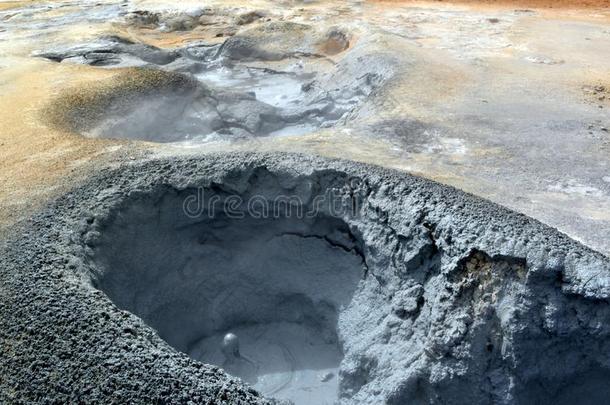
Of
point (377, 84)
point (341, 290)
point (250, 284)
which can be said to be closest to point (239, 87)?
point (377, 84)

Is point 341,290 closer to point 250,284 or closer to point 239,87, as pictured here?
point 250,284

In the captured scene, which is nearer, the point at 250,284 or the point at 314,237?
the point at 314,237

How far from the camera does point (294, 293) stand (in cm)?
491

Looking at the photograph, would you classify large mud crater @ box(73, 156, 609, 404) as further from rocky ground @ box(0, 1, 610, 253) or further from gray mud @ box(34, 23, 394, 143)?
gray mud @ box(34, 23, 394, 143)

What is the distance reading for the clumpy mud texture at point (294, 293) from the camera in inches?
127

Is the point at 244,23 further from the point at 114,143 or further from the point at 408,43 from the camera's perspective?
the point at 114,143

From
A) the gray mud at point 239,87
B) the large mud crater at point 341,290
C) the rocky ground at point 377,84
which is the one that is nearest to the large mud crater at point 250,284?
the large mud crater at point 341,290

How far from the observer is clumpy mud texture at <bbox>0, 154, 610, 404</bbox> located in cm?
322

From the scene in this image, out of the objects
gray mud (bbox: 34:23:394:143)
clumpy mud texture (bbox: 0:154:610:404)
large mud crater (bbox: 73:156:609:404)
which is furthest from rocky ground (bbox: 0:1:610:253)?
large mud crater (bbox: 73:156:609:404)

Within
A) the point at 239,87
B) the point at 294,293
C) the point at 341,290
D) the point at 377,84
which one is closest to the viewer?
the point at 341,290

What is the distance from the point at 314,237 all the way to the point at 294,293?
1.60 feet

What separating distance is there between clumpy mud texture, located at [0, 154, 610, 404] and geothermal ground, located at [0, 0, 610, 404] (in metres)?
0.01

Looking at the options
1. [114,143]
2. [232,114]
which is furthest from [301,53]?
[114,143]

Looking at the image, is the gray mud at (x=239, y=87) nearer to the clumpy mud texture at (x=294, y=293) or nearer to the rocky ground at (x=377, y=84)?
the rocky ground at (x=377, y=84)
